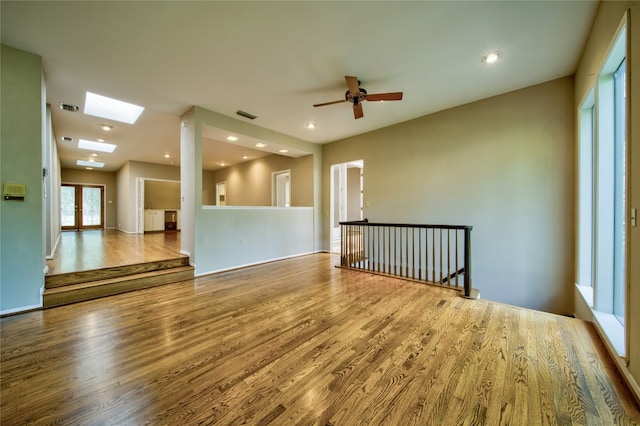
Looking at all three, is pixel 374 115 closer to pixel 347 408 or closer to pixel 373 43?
pixel 373 43

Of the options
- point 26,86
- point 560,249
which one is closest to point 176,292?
point 26,86

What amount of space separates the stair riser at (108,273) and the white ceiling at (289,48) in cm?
260

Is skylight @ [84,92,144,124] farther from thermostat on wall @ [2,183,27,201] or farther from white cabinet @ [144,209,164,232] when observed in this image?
white cabinet @ [144,209,164,232]

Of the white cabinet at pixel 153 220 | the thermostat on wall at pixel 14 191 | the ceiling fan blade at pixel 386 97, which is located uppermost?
the ceiling fan blade at pixel 386 97

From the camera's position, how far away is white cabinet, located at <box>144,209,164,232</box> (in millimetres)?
9078

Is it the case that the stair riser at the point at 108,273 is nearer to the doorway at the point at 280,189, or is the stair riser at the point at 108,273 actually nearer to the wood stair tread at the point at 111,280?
the wood stair tread at the point at 111,280

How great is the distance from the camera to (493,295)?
3910mm

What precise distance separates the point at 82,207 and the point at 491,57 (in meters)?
13.6

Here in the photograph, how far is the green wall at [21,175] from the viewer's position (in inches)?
101

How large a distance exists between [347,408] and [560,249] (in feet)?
12.5

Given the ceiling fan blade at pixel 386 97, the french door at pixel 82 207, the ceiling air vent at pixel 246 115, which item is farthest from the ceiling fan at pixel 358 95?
the french door at pixel 82 207

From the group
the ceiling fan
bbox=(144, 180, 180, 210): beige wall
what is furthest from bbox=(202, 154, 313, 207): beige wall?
the ceiling fan

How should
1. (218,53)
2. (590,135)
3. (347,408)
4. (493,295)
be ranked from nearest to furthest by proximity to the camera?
(347,408) < (218,53) < (590,135) < (493,295)

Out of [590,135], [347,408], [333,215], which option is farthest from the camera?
[333,215]
